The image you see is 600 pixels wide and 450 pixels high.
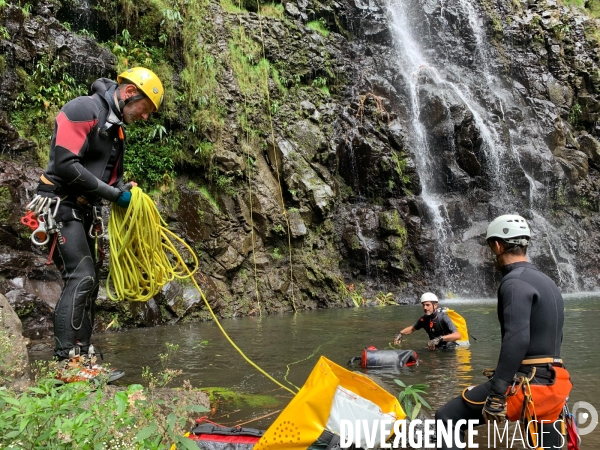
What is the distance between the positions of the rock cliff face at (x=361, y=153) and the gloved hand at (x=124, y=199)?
181 inches

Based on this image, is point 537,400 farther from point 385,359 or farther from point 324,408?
point 385,359

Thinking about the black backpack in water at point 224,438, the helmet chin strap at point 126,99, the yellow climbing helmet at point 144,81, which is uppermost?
the yellow climbing helmet at point 144,81

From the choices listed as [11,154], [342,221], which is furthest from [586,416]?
[342,221]

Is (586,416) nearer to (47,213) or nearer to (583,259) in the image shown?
(47,213)

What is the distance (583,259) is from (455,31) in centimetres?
1093

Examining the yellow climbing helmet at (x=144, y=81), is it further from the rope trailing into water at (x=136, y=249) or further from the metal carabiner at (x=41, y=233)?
the metal carabiner at (x=41, y=233)

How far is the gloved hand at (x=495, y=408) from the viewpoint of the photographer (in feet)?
7.88

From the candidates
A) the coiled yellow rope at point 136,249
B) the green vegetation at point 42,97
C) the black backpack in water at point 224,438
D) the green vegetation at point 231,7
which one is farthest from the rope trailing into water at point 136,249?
the green vegetation at point 231,7

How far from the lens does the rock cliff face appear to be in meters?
10.4

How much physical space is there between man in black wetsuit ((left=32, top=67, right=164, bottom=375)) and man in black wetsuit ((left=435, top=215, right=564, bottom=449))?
261 centimetres

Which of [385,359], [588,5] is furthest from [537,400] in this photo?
[588,5]

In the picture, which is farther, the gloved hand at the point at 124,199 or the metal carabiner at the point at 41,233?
the gloved hand at the point at 124,199

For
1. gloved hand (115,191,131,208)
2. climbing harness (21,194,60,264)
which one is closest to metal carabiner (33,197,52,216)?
climbing harness (21,194,60,264)

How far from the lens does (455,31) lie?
2075 cm
